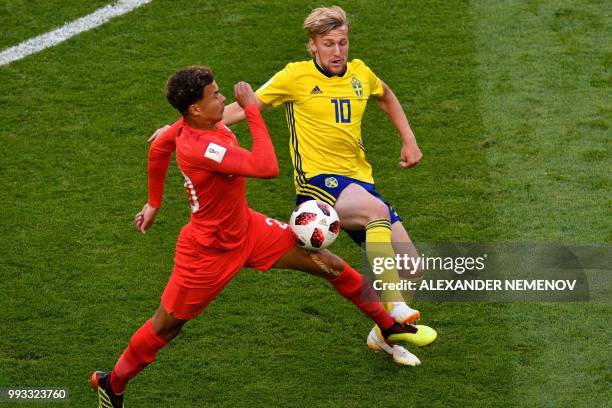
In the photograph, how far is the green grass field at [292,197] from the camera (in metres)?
7.62

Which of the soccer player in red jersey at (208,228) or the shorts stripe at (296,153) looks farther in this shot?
the shorts stripe at (296,153)

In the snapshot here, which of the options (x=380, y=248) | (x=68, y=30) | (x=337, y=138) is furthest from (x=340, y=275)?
(x=68, y=30)

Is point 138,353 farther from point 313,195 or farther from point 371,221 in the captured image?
point 371,221

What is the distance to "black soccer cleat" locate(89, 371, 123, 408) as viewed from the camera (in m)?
7.22

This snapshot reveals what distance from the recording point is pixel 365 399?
7.42 metres

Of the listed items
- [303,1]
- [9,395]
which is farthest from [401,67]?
[9,395]

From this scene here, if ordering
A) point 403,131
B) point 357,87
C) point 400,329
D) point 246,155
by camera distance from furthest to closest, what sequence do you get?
point 403,131, point 357,87, point 400,329, point 246,155

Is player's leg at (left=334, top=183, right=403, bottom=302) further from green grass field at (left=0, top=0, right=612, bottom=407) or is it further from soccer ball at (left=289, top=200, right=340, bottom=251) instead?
green grass field at (left=0, top=0, right=612, bottom=407)

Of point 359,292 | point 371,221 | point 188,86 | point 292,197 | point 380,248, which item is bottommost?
point 292,197

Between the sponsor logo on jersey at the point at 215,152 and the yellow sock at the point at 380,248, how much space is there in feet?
4.21

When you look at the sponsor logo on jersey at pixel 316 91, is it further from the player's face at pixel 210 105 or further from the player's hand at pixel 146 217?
the player's hand at pixel 146 217

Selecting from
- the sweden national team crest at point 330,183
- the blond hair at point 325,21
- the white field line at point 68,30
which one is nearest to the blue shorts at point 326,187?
the sweden national team crest at point 330,183

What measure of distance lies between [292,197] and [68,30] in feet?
11.2

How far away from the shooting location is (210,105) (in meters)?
6.77
